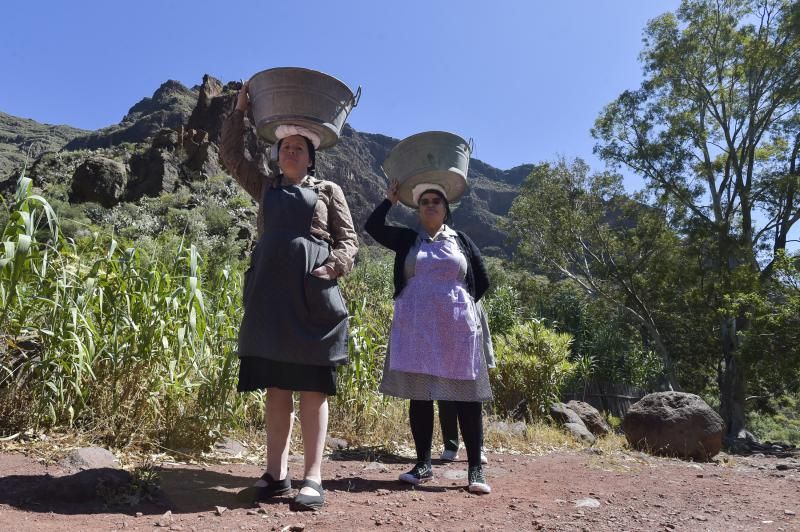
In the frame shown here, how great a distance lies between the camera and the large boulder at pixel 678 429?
216 inches

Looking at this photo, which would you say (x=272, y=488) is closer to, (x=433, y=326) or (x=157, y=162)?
(x=433, y=326)

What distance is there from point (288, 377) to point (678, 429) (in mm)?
4690

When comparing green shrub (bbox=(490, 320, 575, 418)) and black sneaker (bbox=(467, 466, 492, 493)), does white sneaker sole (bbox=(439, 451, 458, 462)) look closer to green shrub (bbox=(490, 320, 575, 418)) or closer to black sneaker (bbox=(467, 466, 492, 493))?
black sneaker (bbox=(467, 466, 492, 493))

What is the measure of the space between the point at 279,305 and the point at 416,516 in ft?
3.08

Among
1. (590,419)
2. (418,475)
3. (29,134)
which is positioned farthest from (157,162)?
(29,134)

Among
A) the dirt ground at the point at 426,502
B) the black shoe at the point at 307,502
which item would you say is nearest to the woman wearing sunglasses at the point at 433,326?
the dirt ground at the point at 426,502

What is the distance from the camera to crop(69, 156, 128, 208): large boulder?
32000 mm

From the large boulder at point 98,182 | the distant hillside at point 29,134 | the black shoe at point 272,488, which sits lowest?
the black shoe at point 272,488

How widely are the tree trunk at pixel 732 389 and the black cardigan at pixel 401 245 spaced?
1392 centimetres

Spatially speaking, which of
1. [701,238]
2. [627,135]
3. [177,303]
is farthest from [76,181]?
[177,303]

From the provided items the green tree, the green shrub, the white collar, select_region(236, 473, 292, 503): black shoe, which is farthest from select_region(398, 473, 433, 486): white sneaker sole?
the green tree

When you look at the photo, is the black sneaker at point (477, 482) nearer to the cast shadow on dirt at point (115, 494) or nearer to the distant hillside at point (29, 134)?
the cast shadow on dirt at point (115, 494)

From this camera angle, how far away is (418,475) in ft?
9.47

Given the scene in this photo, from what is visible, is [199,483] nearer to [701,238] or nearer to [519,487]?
[519,487]
